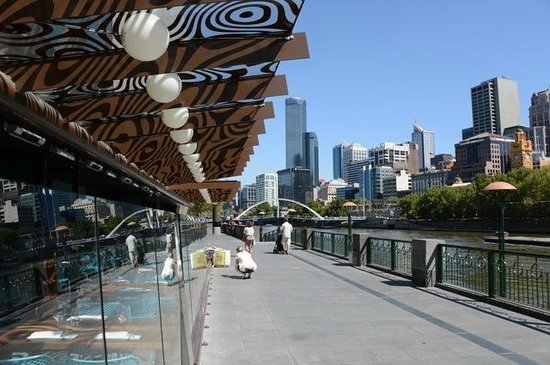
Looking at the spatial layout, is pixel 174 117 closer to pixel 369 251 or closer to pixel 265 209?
pixel 369 251

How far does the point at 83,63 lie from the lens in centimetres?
469

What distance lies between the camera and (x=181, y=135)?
324 inches

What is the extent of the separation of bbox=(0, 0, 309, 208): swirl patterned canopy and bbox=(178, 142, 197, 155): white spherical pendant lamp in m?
1.19

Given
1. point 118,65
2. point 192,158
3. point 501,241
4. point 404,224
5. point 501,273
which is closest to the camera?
point 118,65

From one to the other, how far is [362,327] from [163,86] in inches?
201

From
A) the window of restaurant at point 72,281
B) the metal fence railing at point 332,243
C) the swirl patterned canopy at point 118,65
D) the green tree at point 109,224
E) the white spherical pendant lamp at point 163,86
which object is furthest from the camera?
the metal fence railing at point 332,243

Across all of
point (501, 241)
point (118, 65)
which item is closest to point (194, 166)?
point (501, 241)

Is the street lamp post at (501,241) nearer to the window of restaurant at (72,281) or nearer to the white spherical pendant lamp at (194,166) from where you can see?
the white spherical pendant lamp at (194,166)

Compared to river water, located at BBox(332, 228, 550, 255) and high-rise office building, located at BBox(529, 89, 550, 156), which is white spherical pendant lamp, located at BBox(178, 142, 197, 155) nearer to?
river water, located at BBox(332, 228, 550, 255)

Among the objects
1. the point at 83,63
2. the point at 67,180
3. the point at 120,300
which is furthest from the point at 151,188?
the point at 120,300

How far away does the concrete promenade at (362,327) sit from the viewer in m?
6.80

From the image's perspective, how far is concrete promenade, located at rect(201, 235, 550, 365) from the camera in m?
6.80

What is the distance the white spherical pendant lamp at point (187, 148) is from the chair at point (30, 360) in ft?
25.3

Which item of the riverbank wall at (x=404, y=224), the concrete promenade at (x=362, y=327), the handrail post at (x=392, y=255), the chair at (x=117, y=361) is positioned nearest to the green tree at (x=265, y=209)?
the riverbank wall at (x=404, y=224)
